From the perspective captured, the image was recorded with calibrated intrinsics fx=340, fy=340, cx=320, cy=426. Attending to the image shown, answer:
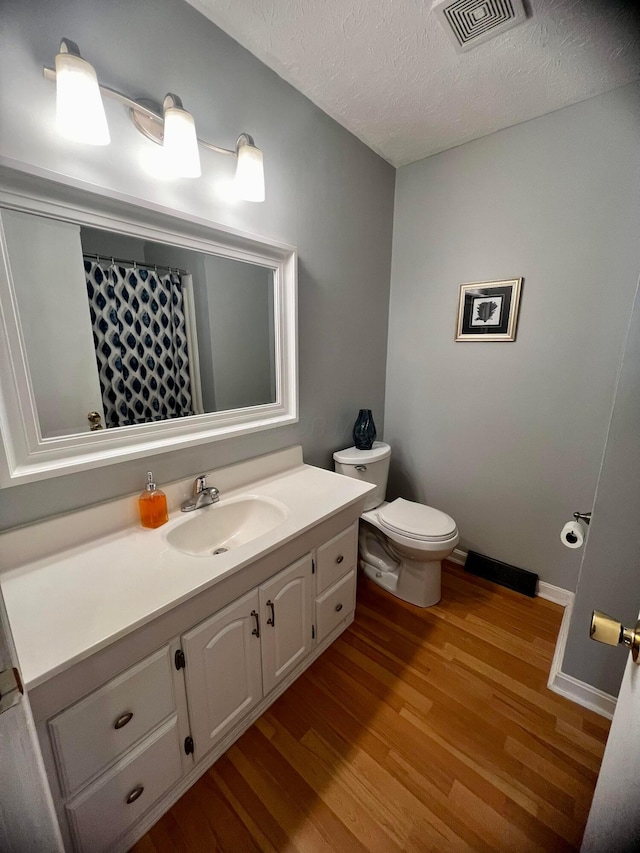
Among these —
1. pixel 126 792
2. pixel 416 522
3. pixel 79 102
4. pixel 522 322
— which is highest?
pixel 79 102

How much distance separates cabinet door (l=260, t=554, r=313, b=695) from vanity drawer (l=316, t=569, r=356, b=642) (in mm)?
71

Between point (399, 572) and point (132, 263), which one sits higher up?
point (132, 263)

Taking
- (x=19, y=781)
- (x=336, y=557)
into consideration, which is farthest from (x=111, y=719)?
(x=336, y=557)

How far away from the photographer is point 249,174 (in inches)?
48.6

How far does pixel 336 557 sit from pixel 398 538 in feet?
1.40

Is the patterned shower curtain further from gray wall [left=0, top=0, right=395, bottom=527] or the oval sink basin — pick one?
the oval sink basin

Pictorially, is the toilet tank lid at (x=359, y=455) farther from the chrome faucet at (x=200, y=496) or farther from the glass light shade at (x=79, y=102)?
the glass light shade at (x=79, y=102)

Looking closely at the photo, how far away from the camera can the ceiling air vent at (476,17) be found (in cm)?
107

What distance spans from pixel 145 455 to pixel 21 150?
34.0 inches

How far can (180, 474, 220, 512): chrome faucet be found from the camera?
126 centimetres

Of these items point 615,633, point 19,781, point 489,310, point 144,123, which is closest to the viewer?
point 19,781

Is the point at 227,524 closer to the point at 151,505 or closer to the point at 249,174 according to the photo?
the point at 151,505

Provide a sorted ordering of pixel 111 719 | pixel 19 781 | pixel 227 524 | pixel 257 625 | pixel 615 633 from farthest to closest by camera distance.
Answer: pixel 227 524 → pixel 257 625 → pixel 111 719 → pixel 615 633 → pixel 19 781

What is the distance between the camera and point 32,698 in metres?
0.65
